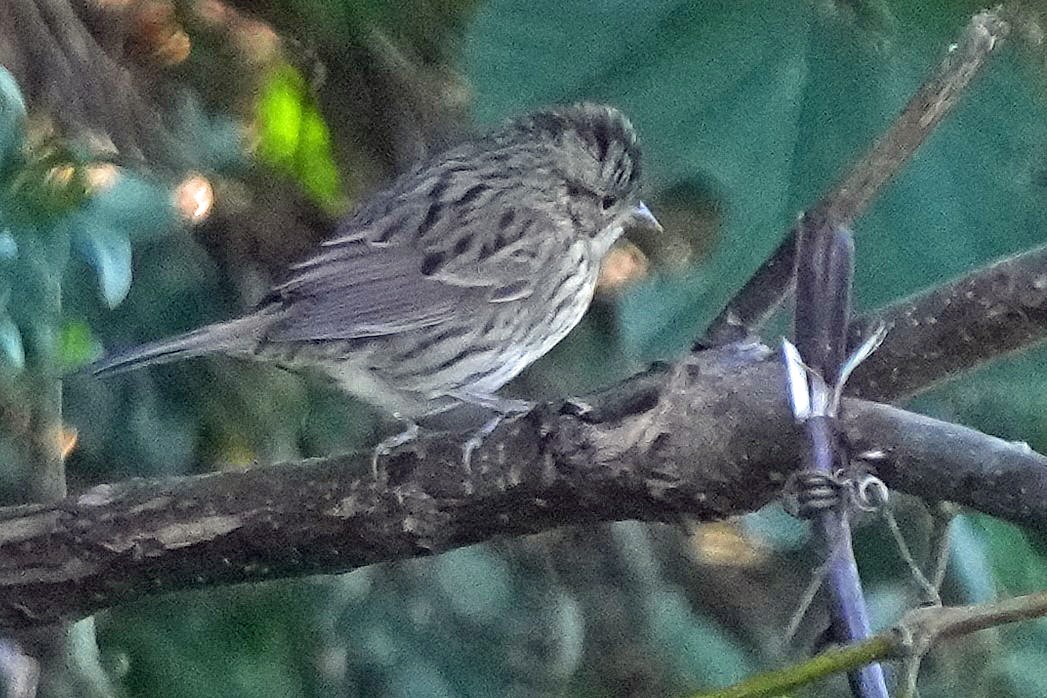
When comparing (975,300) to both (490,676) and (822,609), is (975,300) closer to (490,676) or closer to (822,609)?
(822,609)

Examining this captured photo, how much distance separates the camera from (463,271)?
1.90 meters

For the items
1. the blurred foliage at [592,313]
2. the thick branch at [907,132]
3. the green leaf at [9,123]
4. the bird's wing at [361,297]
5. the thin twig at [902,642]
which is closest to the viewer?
the thin twig at [902,642]

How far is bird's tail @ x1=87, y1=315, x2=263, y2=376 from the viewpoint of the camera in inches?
61.7

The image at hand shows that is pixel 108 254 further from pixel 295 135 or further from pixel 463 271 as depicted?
pixel 295 135

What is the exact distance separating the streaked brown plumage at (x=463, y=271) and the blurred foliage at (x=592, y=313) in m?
0.11

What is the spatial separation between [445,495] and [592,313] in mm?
1010

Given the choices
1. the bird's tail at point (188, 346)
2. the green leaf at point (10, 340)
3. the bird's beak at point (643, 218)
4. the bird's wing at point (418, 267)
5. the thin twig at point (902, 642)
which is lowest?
the bird's tail at point (188, 346)

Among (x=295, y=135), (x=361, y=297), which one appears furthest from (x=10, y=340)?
(x=295, y=135)

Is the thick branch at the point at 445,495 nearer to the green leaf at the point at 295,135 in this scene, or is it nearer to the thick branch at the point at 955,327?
the thick branch at the point at 955,327

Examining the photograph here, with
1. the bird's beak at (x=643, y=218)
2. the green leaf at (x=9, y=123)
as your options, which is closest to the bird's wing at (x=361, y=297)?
the bird's beak at (x=643, y=218)

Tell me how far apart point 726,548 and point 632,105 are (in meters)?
1.12

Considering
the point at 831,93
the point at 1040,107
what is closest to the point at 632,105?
the point at 831,93

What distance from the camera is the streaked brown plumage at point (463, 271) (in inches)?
71.5

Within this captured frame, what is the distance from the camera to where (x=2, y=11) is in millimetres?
1886
